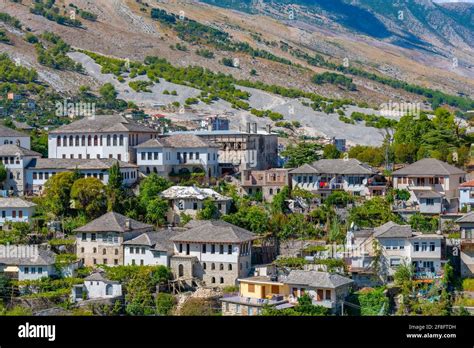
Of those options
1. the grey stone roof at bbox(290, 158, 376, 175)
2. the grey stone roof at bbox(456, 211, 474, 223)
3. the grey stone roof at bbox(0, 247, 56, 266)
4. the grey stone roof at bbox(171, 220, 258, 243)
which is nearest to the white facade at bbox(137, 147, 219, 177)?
the grey stone roof at bbox(290, 158, 376, 175)

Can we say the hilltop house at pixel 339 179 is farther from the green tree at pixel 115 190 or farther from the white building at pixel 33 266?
the white building at pixel 33 266

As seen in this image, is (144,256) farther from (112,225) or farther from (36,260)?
(36,260)

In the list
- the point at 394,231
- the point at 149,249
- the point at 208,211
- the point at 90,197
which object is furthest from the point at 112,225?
the point at 394,231

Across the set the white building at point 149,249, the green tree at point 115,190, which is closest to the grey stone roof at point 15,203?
the green tree at point 115,190

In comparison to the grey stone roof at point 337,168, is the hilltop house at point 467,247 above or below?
below

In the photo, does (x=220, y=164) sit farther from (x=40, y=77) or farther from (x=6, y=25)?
(x=6, y=25)

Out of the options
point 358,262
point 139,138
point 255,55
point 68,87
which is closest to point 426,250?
point 358,262
